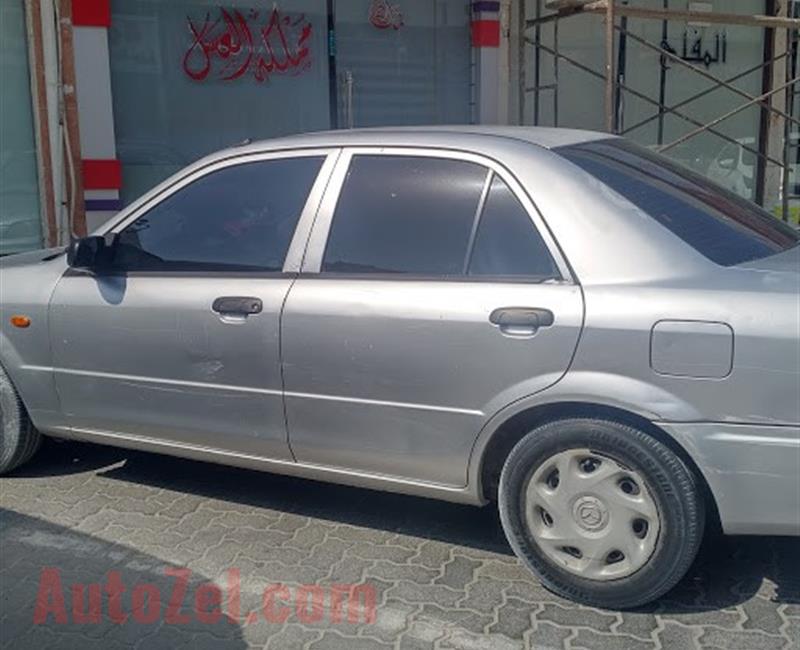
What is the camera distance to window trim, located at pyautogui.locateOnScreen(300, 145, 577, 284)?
Result: 3154 mm

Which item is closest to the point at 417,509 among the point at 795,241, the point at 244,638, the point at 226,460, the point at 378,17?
the point at 226,460

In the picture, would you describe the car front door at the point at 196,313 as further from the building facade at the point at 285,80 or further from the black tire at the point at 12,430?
the building facade at the point at 285,80

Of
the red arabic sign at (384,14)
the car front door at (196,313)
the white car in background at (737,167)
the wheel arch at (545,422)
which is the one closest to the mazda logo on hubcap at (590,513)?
the wheel arch at (545,422)

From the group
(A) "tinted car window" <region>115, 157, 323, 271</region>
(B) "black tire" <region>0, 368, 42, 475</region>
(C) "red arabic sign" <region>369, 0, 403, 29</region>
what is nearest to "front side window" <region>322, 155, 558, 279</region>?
(A) "tinted car window" <region>115, 157, 323, 271</region>

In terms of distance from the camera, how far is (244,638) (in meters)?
3.04

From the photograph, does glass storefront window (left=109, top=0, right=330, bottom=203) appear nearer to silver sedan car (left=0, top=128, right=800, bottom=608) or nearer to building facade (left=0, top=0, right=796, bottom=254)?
building facade (left=0, top=0, right=796, bottom=254)

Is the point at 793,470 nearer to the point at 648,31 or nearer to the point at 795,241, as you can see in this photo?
the point at 795,241

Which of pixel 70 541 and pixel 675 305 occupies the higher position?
pixel 675 305

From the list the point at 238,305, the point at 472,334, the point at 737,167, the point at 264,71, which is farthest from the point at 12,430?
the point at 737,167

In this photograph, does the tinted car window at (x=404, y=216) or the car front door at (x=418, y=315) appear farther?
the tinted car window at (x=404, y=216)

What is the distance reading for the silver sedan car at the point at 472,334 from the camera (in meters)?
2.91

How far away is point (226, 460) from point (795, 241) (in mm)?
Result: 2571

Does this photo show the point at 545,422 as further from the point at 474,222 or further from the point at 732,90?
the point at 732,90

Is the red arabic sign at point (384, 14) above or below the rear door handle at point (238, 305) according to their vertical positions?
above
